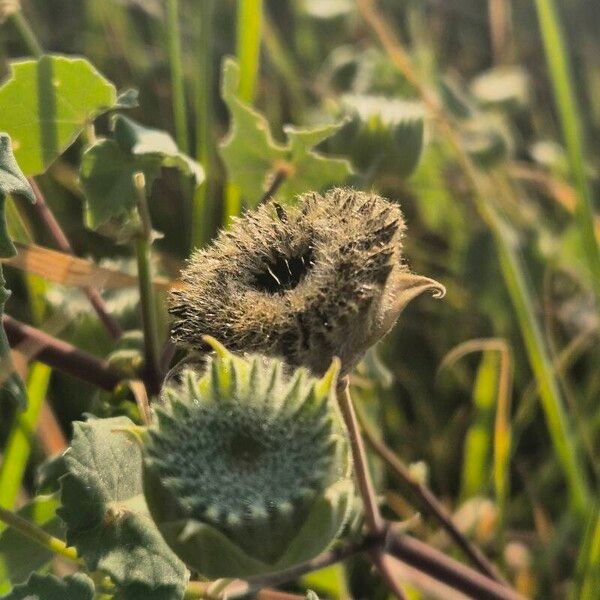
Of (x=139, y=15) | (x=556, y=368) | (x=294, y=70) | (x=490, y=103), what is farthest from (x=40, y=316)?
(x=139, y=15)

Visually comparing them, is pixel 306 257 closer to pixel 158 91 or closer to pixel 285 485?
pixel 285 485

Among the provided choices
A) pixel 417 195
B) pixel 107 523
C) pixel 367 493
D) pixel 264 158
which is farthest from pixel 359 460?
pixel 417 195

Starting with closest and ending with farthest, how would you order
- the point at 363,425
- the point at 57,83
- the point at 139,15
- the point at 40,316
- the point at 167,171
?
the point at 57,83, the point at 363,425, the point at 40,316, the point at 167,171, the point at 139,15

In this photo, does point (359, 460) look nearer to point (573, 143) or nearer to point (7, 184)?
point (7, 184)

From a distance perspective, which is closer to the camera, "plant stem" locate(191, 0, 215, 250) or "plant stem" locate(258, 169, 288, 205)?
"plant stem" locate(258, 169, 288, 205)

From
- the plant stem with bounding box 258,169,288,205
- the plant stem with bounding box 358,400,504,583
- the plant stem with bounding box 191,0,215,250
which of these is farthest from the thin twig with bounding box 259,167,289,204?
the plant stem with bounding box 358,400,504,583

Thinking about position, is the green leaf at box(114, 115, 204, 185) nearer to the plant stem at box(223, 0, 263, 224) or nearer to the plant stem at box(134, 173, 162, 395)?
the plant stem at box(134, 173, 162, 395)
